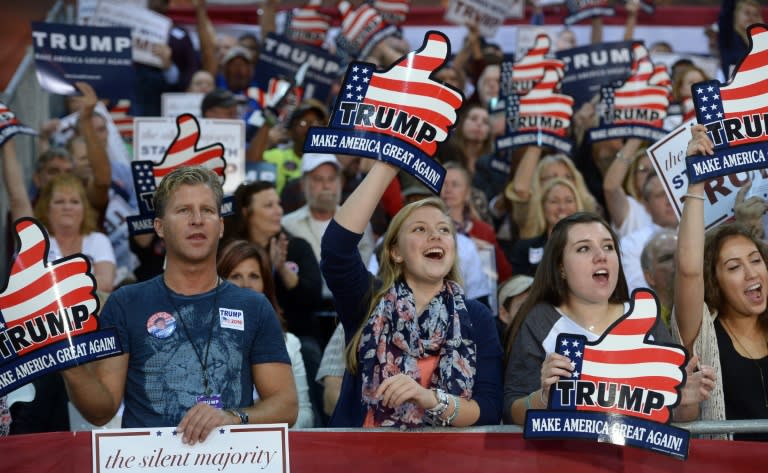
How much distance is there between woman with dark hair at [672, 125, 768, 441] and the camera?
4.50 meters

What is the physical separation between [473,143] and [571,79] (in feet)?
2.81

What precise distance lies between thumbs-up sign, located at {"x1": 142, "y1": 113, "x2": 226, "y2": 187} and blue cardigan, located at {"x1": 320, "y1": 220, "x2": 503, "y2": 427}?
1.94 metres

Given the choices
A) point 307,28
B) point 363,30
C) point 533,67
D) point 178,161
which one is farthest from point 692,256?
point 307,28

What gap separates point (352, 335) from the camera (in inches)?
177

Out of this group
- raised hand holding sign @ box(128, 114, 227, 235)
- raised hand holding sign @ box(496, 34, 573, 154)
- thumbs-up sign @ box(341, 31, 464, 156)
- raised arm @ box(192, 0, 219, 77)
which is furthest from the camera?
raised arm @ box(192, 0, 219, 77)

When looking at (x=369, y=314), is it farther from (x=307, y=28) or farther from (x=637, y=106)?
(x=307, y=28)

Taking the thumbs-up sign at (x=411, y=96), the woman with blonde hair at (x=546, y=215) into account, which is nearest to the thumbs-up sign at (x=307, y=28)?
the woman with blonde hair at (x=546, y=215)

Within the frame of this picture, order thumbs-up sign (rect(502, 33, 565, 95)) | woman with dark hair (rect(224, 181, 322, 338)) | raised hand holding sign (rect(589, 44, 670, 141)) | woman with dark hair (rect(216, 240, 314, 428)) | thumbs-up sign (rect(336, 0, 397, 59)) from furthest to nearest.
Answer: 1. thumbs-up sign (rect(336, 0, 397, 59))
2. thumbs-up sign (rect(502, 33, 565, 95))
3. raised hand holding sign (rect(589, 44, 670, 141))
4. woman with dark hair (rect(224, 181, 322, 338))
5. woman with dark hair (rect(216, 240, 314, 428))

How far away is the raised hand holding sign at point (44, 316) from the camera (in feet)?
12.9

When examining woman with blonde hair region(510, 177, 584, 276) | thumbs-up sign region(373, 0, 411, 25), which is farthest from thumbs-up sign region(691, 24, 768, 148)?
thumbs-up sign region(373, 0, 411, 25)

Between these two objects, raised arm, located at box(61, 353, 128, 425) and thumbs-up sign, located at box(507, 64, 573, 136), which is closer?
raised arm, located at box(61, 353, 128, 425)

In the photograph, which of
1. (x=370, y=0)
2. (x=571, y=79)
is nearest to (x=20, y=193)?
(x=571, y=79)

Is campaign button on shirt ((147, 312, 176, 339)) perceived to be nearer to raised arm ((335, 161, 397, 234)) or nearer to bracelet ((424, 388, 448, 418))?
raised arm ((335, 161, 397, 234))

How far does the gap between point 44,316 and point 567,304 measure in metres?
1.84
